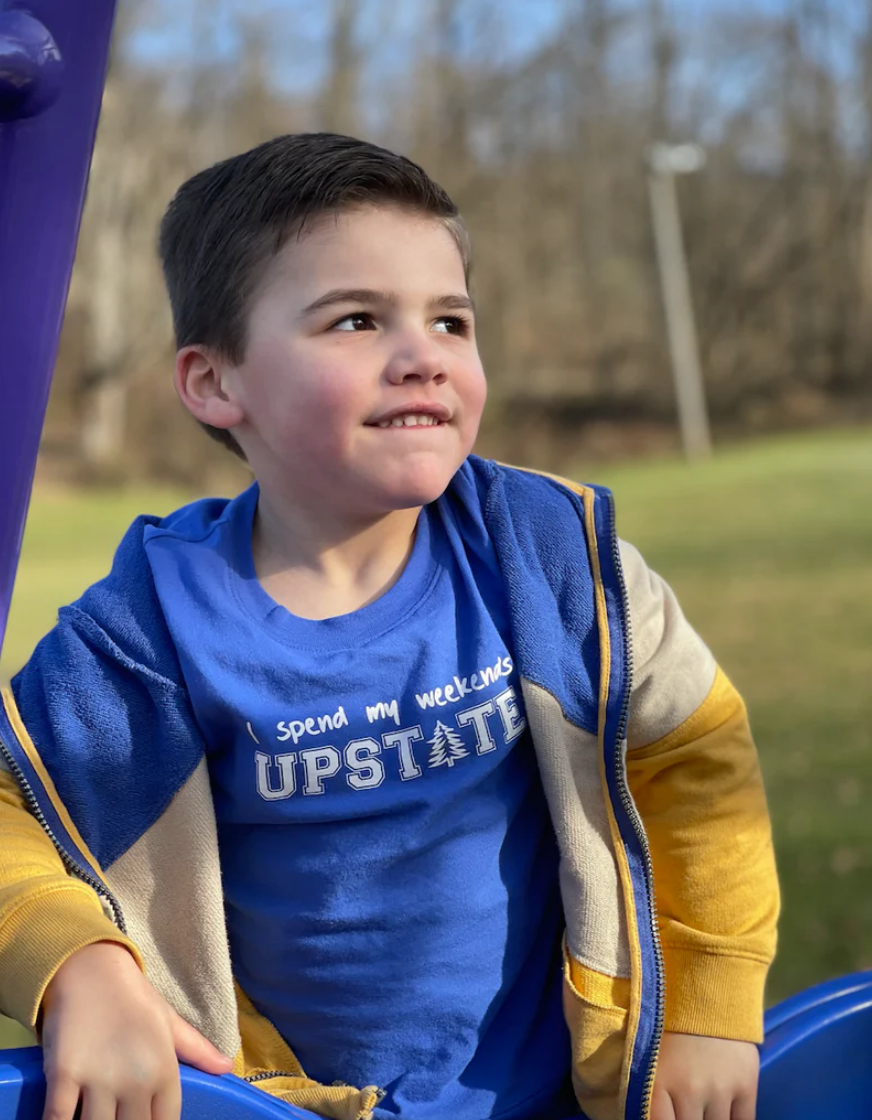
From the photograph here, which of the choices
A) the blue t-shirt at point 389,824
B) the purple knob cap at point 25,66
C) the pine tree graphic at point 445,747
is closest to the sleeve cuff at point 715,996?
the blue t-shirt at point 389,824

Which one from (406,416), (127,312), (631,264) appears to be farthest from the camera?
(631,264)

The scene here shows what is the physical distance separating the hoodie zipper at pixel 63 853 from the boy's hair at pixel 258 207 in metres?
0.35

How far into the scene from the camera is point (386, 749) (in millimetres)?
923

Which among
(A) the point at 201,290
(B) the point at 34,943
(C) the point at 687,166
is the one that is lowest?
(B) the point at 34,943

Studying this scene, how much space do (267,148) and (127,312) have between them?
1041 cm

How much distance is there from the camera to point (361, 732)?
0.92m

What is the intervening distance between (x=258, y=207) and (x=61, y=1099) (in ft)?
2.07

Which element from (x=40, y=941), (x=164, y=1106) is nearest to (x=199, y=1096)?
(x=164, y=1106)

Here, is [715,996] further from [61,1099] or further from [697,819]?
[61,1099]

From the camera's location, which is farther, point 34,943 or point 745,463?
point 745,463

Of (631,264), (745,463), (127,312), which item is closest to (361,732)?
(745,463)

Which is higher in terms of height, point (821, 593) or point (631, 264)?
point (631, 264)

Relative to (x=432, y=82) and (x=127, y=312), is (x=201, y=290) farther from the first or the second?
(x=432, y=82)

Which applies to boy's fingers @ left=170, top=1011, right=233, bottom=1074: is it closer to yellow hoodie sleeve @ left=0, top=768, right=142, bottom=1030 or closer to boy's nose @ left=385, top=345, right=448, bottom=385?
yellow hoodie sleeve @ left=0, top=768, right=142, bottom=1030
